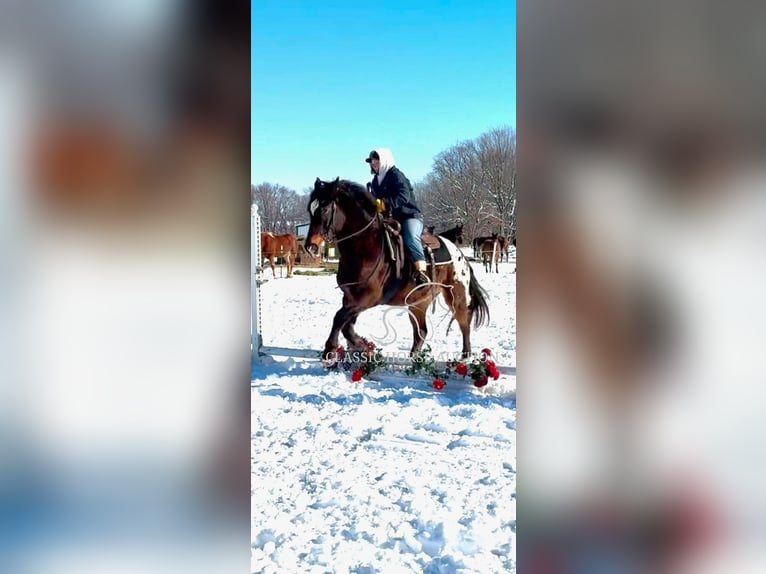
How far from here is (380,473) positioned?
245 cm

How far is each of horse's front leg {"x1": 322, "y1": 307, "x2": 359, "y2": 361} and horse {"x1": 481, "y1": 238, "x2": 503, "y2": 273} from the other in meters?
6.08

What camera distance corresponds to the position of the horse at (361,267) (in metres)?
4.11

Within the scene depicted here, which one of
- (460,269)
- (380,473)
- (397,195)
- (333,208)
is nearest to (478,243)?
(460,269)

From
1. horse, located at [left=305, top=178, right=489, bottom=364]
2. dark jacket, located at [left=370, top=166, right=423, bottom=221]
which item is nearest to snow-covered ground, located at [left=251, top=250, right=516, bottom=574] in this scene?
horse, located at [left=305, top=178, right=489, bottom=364]

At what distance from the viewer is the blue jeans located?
4262mm

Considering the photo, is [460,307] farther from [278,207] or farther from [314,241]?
[278,207]

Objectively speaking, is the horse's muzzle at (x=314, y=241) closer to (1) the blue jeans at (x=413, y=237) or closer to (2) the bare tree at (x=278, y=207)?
(1) the blue jeans at (x=413, y=237)

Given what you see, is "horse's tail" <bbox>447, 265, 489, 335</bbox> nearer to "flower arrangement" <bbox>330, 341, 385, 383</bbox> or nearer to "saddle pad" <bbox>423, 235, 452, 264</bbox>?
"saddle pad" <bbox>423, 235, 452, 264</bbox>

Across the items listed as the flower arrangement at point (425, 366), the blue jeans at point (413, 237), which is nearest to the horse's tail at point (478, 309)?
the flower arrangement at point (425, 366)

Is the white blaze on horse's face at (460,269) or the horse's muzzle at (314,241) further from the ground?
the horse's muzzle at (314,241)

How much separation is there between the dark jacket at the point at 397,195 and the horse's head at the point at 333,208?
252mm
